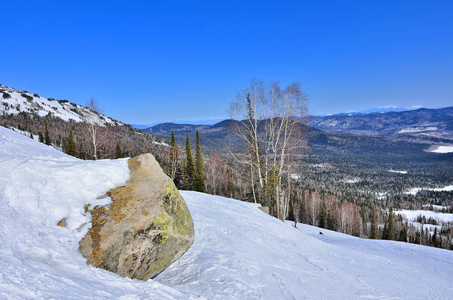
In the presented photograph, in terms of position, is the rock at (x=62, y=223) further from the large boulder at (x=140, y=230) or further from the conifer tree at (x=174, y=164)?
the conifer tree at (x=174, y=164)

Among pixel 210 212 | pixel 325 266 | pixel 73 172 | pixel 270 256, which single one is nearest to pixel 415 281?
pixel 325 266

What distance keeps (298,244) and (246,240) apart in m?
3.21

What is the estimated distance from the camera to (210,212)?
39.8ft

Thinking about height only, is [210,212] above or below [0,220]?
below

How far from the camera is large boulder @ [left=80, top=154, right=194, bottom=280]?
4.49 meters

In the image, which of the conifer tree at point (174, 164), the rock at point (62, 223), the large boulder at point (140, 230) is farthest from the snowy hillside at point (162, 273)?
the conifer tree at point (174, 164)

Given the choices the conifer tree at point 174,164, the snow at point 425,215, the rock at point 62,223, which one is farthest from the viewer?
the snow at point 425,215

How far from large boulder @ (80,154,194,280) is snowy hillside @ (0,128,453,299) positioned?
0.31 metres

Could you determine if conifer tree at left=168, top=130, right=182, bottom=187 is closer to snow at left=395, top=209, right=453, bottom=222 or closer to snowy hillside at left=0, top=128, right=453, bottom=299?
snowy hillside at left=0, top=128, right=453, bottom=299

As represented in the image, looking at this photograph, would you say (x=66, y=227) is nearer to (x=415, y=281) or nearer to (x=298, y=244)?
(x=298, y=244)

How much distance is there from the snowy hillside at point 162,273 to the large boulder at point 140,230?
31 cm

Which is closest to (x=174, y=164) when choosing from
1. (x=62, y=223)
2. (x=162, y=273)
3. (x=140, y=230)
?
(x=162, y=273)

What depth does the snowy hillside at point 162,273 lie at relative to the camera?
353 cm

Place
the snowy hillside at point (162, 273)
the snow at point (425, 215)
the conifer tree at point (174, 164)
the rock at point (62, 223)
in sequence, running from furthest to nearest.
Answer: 1. the snow at point (425, 215)
2. the conifer tree at point (174, 164)
3. the rock at point (62, 223)
4. the snowy hillside at point (162, 273)
